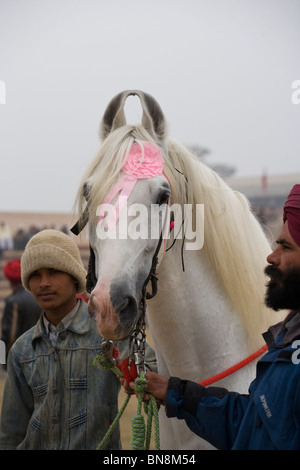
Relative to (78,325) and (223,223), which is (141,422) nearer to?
(78,325)

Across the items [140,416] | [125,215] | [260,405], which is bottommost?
[140,416]

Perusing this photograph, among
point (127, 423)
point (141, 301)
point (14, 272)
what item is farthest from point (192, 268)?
point (127, 423)

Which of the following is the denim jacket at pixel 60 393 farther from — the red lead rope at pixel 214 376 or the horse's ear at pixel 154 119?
the horse's ear at pixel 154 119

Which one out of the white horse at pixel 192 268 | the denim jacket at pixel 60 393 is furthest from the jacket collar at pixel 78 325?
the white horse at pixel 192 268

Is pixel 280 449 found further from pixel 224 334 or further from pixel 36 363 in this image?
pixel 36 363

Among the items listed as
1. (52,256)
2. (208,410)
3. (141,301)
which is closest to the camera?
(208,410)

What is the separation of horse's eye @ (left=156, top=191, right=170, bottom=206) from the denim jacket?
0.86m

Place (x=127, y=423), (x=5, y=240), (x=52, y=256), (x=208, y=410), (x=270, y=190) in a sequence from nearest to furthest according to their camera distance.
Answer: (x=208, y=410)
(x=52, y=256)
(x=127, y=423)
(x=5, y=240)
(x=270, y=190)

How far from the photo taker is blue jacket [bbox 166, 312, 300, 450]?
189cm

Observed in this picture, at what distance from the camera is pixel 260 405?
1999 millimetres

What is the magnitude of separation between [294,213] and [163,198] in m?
0.59

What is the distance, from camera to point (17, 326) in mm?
7062

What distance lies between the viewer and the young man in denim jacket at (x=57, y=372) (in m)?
2.79

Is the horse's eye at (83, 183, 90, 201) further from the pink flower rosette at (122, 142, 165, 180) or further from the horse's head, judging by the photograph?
the pink flower rosette at (122, 142, 165, 180)
